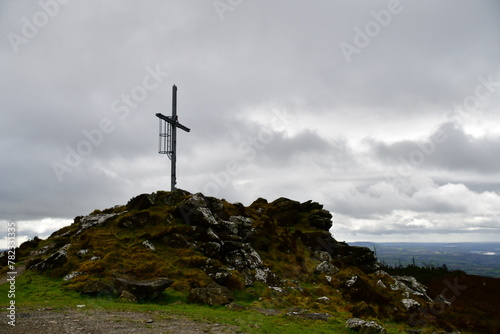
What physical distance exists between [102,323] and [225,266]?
59.0 ft

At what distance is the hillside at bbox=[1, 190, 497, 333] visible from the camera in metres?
26.2

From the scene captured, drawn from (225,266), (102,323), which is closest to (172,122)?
(225,266)

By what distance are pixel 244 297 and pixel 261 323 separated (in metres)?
8.94

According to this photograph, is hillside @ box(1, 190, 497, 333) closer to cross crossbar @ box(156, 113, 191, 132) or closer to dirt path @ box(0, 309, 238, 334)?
dirt path @ box(0, 309, 238, 334)

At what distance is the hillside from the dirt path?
5.29 metres

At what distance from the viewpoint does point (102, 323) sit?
17.5 meters

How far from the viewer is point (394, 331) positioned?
73.8 ft

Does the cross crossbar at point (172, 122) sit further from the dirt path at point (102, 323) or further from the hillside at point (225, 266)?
the dirt path at point (102, 323)

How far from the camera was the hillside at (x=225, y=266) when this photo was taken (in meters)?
26.2

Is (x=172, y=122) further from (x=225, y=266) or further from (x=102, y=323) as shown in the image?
(x=102, y=323)

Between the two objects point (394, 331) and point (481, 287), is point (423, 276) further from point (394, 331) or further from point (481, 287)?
point (394, 331)

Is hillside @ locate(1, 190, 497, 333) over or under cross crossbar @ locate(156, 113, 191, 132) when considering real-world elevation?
under

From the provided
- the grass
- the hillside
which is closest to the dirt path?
the grass

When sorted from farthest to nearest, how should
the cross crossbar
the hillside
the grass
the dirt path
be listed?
the cross crossbar < the hillside < the grass < the dirt path
